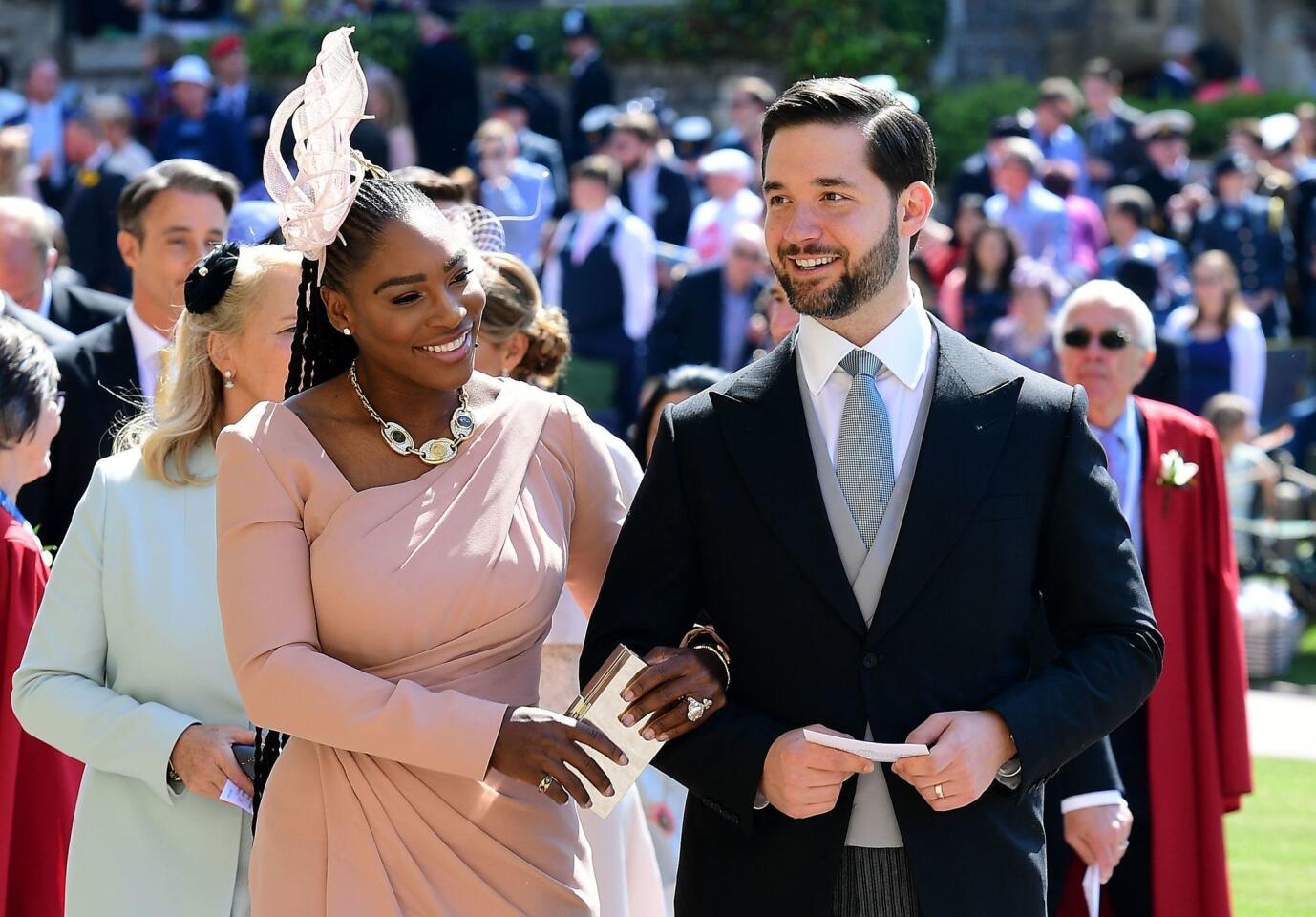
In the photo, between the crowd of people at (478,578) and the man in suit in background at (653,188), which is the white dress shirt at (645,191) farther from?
the crowd of people at (478,578)

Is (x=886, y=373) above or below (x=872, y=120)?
below

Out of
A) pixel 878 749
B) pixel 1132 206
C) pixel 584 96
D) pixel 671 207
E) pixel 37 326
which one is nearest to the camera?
pixel 878 749

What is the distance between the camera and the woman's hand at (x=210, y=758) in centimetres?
370

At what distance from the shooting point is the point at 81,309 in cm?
698

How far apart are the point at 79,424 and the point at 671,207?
10034 millimetres

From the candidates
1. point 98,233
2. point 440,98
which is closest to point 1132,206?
point 440,98

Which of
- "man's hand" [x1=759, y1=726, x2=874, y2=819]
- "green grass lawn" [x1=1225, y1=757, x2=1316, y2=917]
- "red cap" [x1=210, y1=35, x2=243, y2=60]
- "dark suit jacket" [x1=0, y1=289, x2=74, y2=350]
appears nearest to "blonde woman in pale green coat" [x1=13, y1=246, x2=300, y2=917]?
"man's hand" [x1=759, y1=726, x2=874, y2=819]

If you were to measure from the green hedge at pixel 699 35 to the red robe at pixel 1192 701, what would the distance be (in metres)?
14.8

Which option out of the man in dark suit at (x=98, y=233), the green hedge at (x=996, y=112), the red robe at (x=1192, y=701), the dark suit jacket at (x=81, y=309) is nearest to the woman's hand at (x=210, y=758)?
the red robe at (x=1192, y=701)

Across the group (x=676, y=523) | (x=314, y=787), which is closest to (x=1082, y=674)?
(x=676, y=523)

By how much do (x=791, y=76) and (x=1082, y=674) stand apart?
58.6 ft

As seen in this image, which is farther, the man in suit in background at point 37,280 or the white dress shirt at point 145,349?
the man in suit in background at point 37,280

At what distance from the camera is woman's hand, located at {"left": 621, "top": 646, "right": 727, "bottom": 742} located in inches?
119

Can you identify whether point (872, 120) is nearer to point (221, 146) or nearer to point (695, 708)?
point (695, 708)
